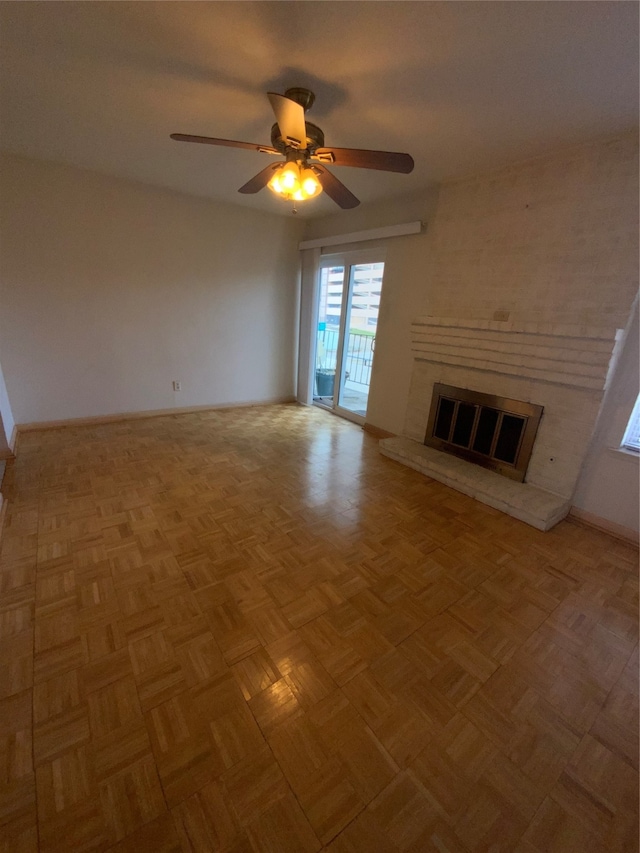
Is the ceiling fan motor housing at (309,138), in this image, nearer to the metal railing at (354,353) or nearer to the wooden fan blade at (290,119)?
the wooden fan blade at (290,119)

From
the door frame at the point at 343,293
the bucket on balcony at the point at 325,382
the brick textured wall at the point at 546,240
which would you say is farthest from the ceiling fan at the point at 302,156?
the bucket on balcony at the point at 325,382

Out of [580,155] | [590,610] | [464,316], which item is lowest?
[590,610]

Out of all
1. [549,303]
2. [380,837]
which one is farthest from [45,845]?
[549,303]

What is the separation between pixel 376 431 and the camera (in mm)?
3969

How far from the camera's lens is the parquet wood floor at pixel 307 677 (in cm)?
97

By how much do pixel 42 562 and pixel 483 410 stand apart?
319 centimetres

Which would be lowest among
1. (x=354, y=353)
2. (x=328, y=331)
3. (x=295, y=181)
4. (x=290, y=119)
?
(x=354, y=353)

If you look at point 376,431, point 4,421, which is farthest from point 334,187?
point 4,421

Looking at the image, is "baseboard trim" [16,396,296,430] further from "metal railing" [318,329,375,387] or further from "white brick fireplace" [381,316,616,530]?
"white brick fireplace" [381,316,616,530]

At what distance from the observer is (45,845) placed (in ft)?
2.88

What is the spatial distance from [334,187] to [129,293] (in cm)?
264

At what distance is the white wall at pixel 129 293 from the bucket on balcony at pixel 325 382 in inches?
30.7

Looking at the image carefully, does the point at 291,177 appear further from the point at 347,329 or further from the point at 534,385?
the point at 347,329

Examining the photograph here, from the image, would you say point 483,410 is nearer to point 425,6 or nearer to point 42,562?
point 425,6
